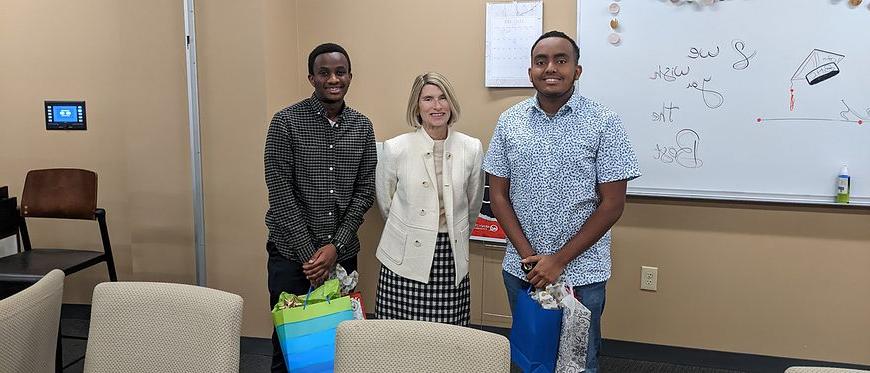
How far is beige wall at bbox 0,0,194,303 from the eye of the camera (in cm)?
323

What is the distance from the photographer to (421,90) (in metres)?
2.44

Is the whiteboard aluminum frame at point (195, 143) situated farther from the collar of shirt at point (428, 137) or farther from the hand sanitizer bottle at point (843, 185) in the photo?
the hand sanitizer bottle at point (843, 185)

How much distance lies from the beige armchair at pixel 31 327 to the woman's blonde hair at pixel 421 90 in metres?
1.27

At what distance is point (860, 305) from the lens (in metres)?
2.85

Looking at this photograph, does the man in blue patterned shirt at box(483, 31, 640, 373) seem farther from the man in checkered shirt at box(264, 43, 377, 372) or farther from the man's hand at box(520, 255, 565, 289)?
the man in checkered shirt at box(264, 43, 377, 372)

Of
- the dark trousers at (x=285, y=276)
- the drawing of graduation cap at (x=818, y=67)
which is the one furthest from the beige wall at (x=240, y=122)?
the drawing of graduation cap at (x=818, y=67)

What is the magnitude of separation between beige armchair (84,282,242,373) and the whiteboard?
2.01 m

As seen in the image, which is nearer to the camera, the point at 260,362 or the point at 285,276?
the point at 285,276

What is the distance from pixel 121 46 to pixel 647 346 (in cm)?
296

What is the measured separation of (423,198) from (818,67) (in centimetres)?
175

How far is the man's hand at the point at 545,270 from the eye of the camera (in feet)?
6.92

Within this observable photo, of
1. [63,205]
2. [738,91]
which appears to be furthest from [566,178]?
[63,205]

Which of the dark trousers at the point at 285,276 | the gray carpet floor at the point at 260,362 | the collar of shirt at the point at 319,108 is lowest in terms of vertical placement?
the gray carpet floor at the point at 260,362

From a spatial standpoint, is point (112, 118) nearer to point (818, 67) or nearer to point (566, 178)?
point (566, 178)
